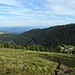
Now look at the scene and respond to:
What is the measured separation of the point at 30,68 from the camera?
94.1ft

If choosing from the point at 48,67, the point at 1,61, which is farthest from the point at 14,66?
the point at 48,67

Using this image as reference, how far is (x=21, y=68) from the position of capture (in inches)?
1114

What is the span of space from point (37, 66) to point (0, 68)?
6.62m

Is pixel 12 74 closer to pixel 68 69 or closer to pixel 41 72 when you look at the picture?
pixel 41 72

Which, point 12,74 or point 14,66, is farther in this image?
point 14,66

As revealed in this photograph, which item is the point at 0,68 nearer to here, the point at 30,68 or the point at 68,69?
the point at 30,68

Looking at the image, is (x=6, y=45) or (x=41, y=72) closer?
(x=41, y=72)

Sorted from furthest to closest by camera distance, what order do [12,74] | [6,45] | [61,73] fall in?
[6,45] < [61,73] < [12,74]

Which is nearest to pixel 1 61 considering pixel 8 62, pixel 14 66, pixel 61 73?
pixel 8 62

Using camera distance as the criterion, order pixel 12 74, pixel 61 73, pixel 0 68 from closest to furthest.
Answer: pixel 12 74 → pixel 0 68 → pixel 61 73

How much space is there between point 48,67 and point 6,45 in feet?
320

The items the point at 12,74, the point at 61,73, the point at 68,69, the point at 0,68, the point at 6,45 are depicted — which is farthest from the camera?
the point at 6,45

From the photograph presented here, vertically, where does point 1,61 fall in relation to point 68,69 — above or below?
above

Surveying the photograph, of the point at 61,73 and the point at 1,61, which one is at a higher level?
the point at 1,61
